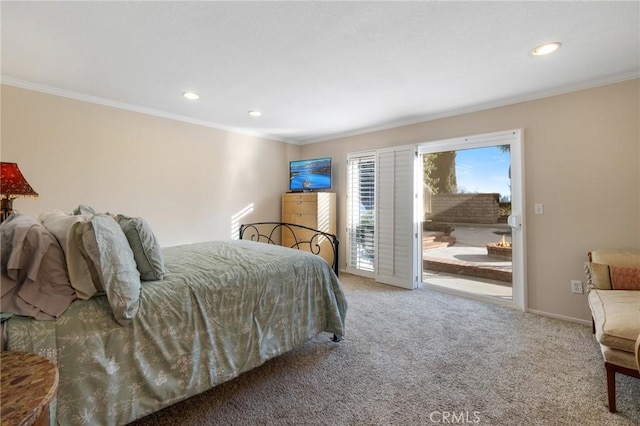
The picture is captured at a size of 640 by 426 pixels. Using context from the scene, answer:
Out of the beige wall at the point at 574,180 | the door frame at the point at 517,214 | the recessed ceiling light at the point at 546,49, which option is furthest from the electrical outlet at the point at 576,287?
the recessed ceiling light at the point at 546,49

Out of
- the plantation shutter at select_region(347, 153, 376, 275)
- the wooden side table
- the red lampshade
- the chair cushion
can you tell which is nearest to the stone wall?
the plantation shutter at select_region(347, 153, 376, 275)

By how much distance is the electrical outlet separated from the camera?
2838 mm

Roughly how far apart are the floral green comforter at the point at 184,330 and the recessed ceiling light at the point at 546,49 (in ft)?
7.75

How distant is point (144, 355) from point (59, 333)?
0.37m

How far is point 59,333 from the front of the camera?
3.90 feet

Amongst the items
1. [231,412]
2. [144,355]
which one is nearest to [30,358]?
[144,355]

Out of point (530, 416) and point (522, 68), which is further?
point (522, 68)

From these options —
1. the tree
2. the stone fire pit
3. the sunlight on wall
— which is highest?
the tree

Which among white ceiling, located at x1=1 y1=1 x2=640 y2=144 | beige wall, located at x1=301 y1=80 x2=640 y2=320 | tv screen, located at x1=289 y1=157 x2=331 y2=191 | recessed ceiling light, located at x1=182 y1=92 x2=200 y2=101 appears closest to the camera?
white ceiling, located at x1=1 y1=1 x2=640 y2=144

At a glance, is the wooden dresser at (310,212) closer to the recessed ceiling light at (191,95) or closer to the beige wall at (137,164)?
the beige wall at (137,164)

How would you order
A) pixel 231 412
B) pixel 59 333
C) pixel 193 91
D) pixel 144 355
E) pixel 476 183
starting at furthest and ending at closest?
pixel 476 183, pixel 193 91, pixel 231 412, pixel 144 355, pixel 59 333

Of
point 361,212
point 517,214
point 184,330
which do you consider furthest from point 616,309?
point 361,212

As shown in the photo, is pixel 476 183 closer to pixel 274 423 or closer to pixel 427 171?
pixel 427 171

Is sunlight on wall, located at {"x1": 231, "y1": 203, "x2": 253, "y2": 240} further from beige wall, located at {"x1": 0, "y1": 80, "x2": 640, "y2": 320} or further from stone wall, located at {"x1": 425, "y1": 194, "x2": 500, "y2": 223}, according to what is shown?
stone wall, located at {"x1": 425, "y1": 194, "x2": 500, "y2": 223}
